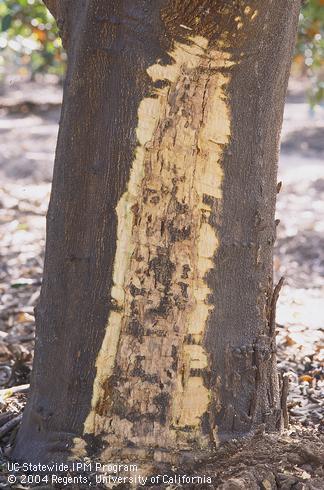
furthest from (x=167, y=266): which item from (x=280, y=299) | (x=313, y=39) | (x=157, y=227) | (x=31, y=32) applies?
(x=31, y=32)

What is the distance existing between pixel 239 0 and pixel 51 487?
4.81ft

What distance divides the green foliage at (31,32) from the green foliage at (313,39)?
5.33ft

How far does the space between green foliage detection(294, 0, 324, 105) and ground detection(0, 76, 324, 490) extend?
1.32 meters

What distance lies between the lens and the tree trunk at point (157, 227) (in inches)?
89.2

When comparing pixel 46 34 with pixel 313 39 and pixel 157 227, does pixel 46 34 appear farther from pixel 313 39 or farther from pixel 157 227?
pixel 157 227

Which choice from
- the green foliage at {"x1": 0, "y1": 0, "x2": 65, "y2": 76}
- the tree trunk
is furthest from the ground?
the green foliage at {"x1": 0, "y1": 0, "x2": 65, "y2": 76}

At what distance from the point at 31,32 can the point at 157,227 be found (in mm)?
3713

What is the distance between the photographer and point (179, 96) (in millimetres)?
2264

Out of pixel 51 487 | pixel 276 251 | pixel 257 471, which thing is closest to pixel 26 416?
pixel 51 487

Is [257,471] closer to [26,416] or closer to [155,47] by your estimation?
[26,416]

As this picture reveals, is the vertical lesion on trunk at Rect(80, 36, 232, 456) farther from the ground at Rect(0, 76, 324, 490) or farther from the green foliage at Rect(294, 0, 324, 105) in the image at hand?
the green foliage at Rect(294, 0, 324, 105)

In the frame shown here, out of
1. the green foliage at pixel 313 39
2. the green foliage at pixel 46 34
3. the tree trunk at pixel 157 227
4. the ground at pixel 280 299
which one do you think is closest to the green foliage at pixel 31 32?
the green foliage at pixel 46 34

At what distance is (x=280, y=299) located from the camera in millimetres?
4809

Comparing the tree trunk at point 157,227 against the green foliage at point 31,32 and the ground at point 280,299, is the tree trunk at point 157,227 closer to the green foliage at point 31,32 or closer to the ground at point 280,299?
the ground at point 280,299
